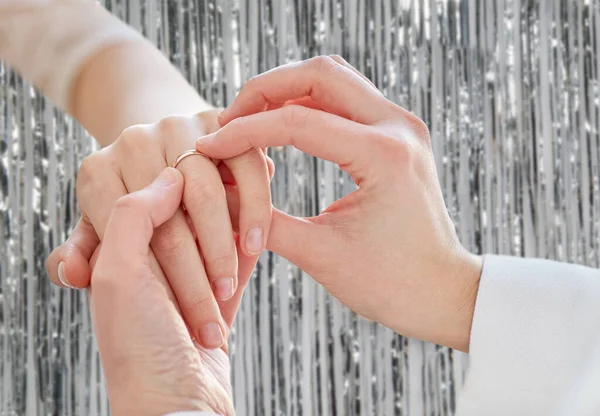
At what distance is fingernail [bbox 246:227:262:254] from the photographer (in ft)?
2.57

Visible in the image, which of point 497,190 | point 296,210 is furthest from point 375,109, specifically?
point 497,190

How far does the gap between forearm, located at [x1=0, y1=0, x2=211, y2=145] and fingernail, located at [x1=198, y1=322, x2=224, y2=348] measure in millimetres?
426

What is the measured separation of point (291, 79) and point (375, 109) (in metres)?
0.11

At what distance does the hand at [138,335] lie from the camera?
615 mm

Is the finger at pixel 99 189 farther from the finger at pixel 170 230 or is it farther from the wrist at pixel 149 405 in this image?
the wrist at pixel 149 405

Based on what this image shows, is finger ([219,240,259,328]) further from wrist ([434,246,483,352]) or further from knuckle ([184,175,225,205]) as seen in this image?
wrist ([434,246,483,352])

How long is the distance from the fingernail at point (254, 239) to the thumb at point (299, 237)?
0.02 metres

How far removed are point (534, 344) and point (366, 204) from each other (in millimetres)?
286

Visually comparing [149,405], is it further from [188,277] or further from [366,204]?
[366,204]

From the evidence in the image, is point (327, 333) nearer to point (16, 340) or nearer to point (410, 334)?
point (410, 334)

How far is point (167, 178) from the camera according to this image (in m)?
0.77

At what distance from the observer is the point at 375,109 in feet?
2.62

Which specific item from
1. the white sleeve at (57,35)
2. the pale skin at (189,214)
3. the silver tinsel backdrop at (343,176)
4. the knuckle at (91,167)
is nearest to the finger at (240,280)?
the pale skin at (189,214)

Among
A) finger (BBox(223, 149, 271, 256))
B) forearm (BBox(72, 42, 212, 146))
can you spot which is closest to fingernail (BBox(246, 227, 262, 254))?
finger (BBox(223, 149, 271, 256))
